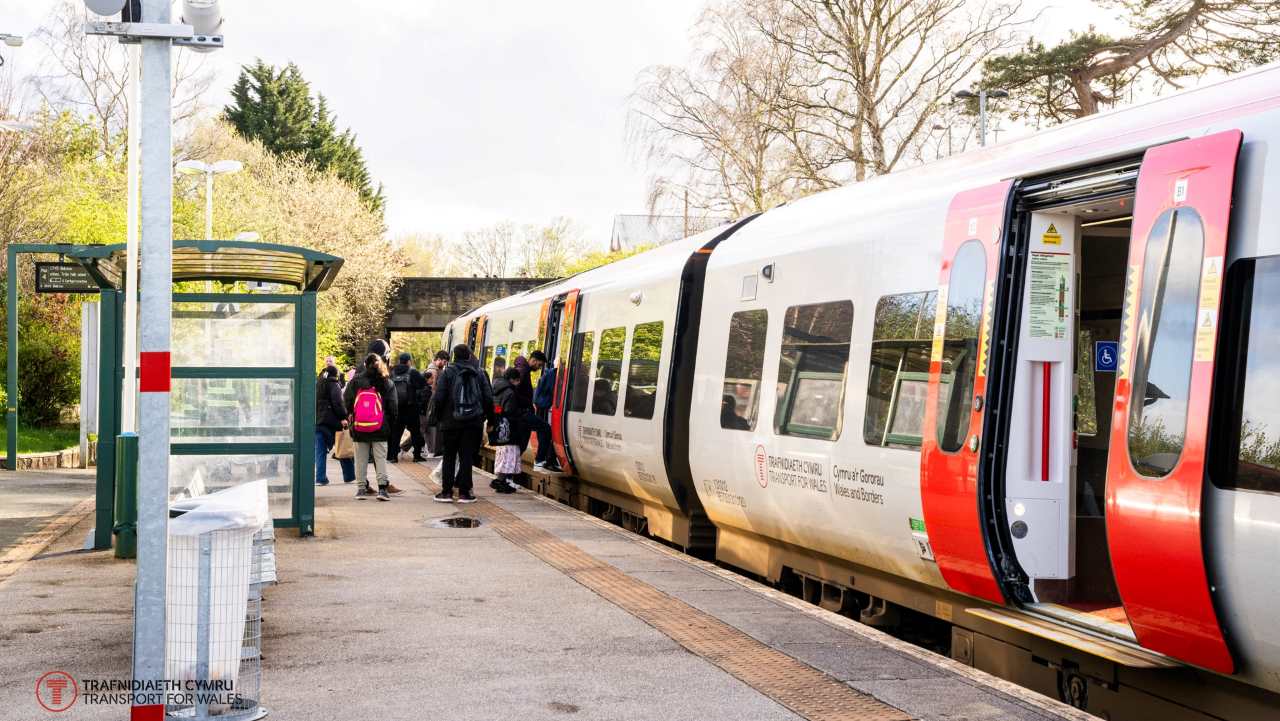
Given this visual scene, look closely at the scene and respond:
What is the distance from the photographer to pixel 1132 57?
25969 millimetres

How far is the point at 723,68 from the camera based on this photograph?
30.4m

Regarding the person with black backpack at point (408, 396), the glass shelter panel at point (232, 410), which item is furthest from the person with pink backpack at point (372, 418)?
the glass shelter panel at point (232, 410)

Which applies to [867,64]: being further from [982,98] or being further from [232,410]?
[232,410]

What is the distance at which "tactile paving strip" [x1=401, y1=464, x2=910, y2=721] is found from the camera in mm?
5699

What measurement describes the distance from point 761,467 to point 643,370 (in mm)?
3104

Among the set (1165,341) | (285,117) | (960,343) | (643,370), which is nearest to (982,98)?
(643,370)

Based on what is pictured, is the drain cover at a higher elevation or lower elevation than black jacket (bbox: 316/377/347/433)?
lower

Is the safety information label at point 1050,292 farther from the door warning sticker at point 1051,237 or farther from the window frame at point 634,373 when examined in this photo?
the window frame at point 634,373

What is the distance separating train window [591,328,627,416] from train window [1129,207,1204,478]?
25.6 feet

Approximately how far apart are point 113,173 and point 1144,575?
33766 mm

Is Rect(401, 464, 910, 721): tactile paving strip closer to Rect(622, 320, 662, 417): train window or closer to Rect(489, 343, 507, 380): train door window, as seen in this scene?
Rect(622, 320, 662, 417): train window

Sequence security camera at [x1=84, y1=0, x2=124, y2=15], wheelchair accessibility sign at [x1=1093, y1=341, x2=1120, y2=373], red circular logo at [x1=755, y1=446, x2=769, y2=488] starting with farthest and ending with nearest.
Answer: red circular logo at [x1=755, y1=446, x2=769, y2=488], wheelchair accessibility sign at [x1=1093, y1=341, x2=1120, y2=373], security camera at [x1=84, y1=0, x2=124, y2=15]

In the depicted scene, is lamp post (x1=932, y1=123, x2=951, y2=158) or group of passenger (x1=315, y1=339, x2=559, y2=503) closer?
group of passenger (x1=315, y1=339, x2=559, y2=503)

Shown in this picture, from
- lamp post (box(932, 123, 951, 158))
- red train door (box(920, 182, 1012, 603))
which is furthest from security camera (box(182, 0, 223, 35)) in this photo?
lamp post (box(932, 123, 951, 158))
